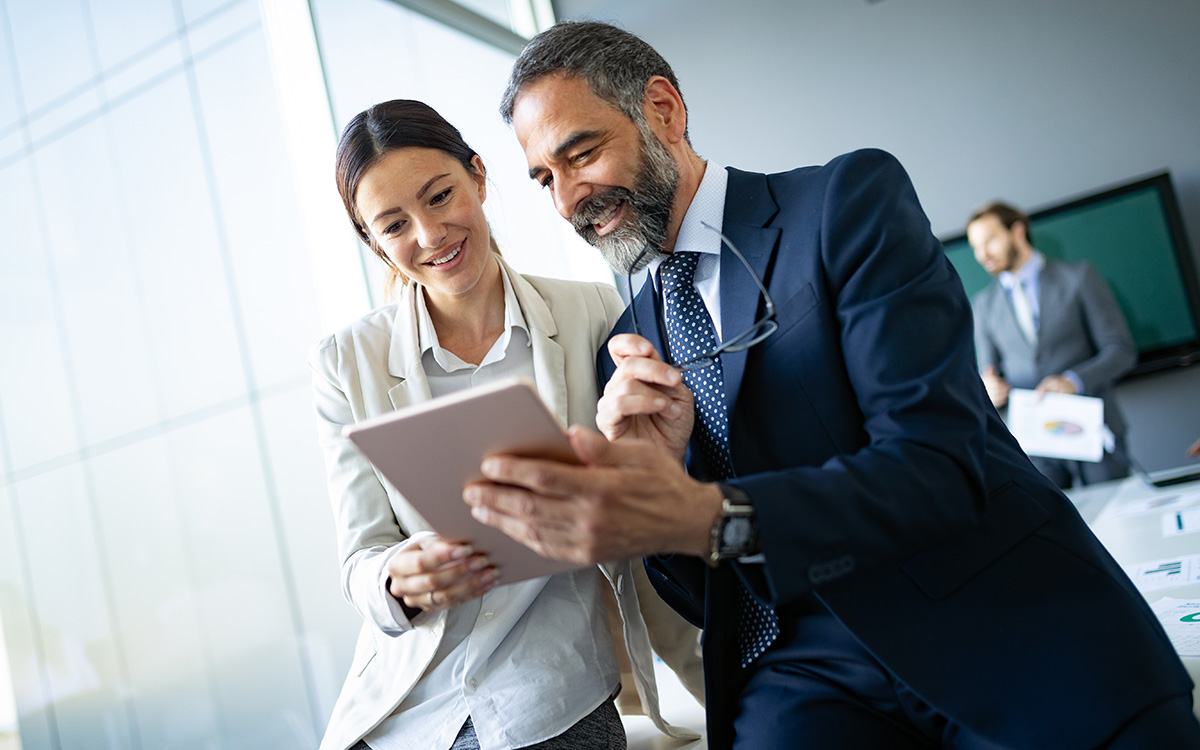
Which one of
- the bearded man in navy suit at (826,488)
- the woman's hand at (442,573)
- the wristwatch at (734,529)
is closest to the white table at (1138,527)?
the bearded man in navy suit at (826,488)

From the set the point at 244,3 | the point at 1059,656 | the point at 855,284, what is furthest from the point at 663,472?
the point at 244,3

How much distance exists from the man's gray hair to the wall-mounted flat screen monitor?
4.15 metres

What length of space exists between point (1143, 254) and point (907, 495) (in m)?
4.58

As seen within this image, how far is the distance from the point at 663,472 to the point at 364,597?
770mm

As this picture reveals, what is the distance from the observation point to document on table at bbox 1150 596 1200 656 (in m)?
1.47

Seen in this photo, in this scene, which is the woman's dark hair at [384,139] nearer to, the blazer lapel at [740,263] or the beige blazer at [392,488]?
the beige blazer at [392,488]

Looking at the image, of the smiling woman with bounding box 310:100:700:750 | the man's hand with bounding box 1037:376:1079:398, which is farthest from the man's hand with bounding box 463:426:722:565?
the man's hand with bounding box 1037:376:1079:398

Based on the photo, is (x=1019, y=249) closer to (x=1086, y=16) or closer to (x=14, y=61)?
(x=1086, y=16)

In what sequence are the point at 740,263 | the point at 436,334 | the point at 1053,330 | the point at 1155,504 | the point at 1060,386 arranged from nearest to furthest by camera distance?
the point at 740,263
the point at 436,334
the point at 1155,504
the point at 1060,386
the point at 1053,330

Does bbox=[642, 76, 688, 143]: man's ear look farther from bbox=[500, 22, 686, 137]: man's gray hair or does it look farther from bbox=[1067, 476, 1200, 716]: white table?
bbox=[1067, 476, 1200, 716]: white table

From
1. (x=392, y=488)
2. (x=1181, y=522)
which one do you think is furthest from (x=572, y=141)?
(x=1181, y=522)

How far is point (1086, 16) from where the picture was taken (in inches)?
187

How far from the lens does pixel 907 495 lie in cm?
104

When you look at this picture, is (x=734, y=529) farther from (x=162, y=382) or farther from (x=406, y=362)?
(x=162, y=382)
